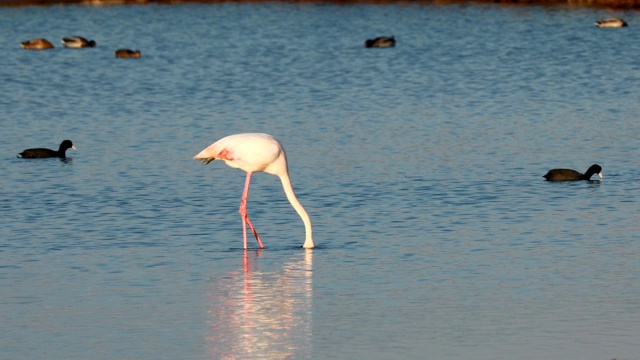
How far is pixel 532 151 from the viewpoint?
23.1 meters

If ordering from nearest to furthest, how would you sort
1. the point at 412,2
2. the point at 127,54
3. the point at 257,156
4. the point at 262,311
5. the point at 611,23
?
1. the point at 262,311
2. the point at 257,156
3. the point at 127,54
4. the point at 611,23
5. the point at 412,2

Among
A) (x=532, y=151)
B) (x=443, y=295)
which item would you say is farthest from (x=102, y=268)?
(x=532, y=151)

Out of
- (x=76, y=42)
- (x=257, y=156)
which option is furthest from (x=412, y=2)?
(x=257, y=156)

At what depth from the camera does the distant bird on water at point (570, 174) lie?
19.8 metres

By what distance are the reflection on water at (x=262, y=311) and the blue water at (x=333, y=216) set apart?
3cm

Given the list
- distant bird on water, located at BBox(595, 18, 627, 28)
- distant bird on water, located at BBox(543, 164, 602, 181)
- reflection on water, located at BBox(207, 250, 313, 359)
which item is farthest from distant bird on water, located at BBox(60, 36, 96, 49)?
reflection on water, located at BBox(207, 250, 313, 359)

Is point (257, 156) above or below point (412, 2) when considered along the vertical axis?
above

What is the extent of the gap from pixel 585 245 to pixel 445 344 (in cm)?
456

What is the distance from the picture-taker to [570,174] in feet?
65.1

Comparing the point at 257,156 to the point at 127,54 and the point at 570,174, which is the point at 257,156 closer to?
the point at 570,174

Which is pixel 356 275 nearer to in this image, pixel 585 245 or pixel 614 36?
pixel 585 245

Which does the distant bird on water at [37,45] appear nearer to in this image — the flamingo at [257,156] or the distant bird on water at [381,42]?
the distant bird on water at [381,42]

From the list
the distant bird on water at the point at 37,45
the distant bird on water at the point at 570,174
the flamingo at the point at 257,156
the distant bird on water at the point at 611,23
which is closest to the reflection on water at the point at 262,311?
the flamingo at the point at 257,156

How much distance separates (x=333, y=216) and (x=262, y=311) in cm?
531
